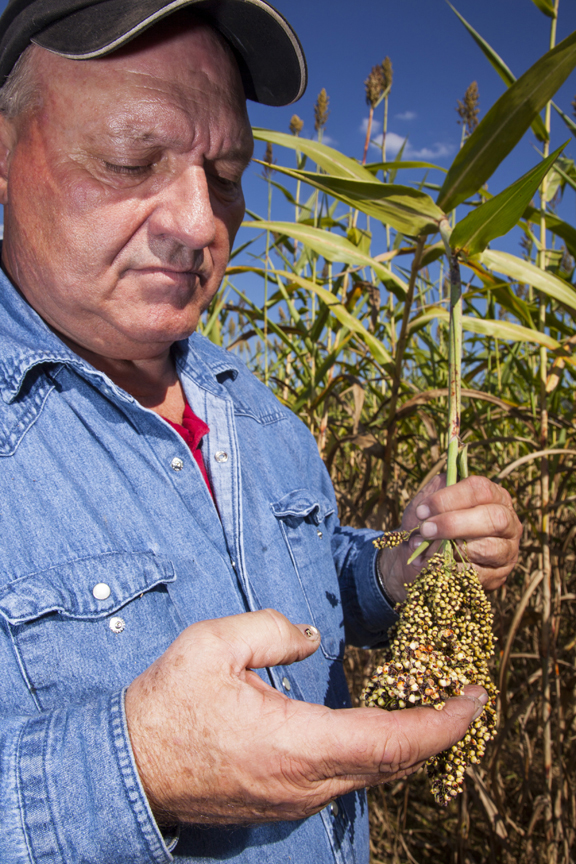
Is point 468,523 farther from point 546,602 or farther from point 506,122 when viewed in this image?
point 546,602

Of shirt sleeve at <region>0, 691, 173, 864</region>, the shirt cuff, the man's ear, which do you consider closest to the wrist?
the shirt cuff

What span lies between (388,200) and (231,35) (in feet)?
1.65

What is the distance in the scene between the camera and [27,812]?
25.2 inches

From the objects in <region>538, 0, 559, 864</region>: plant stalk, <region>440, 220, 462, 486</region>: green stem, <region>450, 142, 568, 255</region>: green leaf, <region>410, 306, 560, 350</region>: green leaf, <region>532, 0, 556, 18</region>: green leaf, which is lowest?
<region>538, 0, 559, 864</region>: plant stalk

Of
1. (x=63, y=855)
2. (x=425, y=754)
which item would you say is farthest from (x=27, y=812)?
(x=425, y=754)

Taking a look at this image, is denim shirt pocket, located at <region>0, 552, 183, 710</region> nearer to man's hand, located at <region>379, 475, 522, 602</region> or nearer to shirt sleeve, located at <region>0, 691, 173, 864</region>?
shirt sleeve, located at <region>0, 691, 173, 864</region>

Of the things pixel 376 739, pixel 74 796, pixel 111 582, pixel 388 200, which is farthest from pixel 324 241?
pixel 74 796

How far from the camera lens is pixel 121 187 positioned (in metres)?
0.97

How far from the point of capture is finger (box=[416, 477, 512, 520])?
3.29 ft

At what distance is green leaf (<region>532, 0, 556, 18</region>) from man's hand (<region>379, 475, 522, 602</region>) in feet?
5.02

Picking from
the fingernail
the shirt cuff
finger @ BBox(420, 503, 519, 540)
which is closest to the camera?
finger @ BBox(420, 503, 519, 540)

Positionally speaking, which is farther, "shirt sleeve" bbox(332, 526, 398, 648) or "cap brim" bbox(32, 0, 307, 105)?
"shirt sleeve" bbox(332, 526, 398, 648)

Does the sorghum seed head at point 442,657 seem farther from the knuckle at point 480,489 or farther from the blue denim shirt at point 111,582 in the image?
the blue denim shirt at point 111,582

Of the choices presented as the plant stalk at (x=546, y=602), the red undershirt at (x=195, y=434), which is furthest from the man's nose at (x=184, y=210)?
the plant stalk at (x=546, y=602)
